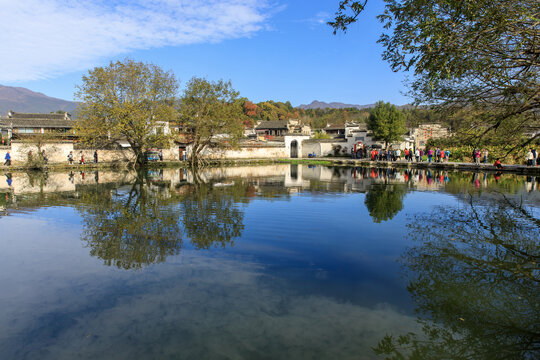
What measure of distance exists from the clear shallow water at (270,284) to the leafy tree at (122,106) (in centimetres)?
1888

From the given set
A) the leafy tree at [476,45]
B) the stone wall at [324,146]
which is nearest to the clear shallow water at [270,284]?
the leafy tree at [476,45]

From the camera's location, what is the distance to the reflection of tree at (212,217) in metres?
7.88

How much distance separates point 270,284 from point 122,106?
27.5m

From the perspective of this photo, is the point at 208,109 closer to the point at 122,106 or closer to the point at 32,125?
the point at 122,106

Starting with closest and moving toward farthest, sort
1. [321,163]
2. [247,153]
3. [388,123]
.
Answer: [321,163], [388,123], [247,153]

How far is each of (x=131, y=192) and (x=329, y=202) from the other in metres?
9.18

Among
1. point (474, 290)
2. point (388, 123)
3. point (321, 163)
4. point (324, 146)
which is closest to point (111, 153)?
point (321, 163)

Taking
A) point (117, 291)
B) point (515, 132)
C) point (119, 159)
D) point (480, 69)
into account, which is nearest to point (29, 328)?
point (117, 291)

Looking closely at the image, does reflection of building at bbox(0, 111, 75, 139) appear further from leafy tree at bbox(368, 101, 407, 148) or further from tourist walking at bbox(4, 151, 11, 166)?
leafy tree at bbox(368, 101, 407, 148)

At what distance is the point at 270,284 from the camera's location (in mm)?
5379

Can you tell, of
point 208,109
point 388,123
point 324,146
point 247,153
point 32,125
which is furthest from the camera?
point 324,146

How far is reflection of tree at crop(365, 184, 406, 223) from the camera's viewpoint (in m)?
10.6

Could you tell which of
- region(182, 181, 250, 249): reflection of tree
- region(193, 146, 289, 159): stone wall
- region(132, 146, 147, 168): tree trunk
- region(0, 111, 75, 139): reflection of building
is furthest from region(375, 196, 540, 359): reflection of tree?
region(0, 111, 75, 139): reflection of building

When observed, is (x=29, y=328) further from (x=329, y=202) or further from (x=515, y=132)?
(x=515, y=132)
